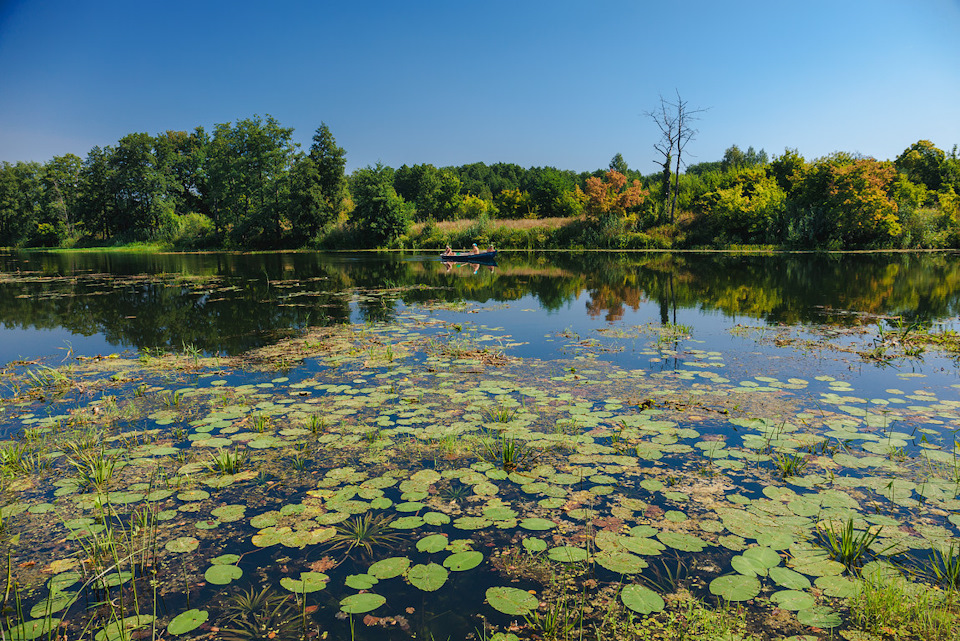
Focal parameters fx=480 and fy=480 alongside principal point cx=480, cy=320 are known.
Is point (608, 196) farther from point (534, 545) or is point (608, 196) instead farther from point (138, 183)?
point (138, 183)

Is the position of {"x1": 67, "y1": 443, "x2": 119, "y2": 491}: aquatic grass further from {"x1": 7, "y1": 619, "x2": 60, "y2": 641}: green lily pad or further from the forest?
the forest

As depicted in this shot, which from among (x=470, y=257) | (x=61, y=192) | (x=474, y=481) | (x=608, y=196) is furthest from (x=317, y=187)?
(x=474, y=481)

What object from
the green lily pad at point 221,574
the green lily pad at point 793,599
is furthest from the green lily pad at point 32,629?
the green lily pad at point 793,599

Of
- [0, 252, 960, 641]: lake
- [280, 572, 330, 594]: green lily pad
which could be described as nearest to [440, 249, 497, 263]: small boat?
[0, 252, 960, 641]: lake

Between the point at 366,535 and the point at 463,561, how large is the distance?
681mm

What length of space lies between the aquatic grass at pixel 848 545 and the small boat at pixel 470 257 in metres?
24.0

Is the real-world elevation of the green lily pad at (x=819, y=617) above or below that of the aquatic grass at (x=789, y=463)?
below

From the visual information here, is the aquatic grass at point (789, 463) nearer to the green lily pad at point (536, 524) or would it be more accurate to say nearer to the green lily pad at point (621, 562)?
the green lily pad at point (621, 562)

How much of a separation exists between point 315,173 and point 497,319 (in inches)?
1505

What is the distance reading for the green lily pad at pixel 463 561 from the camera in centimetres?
261

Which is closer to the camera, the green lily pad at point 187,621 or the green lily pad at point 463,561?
the green lily pad at point 187,621

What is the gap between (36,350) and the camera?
26.2 ft

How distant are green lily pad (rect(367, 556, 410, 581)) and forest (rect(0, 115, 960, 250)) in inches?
1302

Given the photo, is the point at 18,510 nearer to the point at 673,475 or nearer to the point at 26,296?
the point at 673,475
